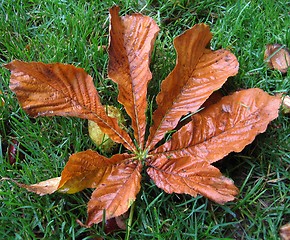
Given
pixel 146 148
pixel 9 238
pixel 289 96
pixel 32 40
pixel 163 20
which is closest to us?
pixel 9 238

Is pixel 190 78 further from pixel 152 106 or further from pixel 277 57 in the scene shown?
pixel 277 57

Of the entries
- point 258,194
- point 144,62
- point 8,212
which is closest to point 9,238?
point 8,212

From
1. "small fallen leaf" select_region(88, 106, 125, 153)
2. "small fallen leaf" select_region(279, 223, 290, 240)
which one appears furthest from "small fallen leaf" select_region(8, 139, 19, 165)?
"small fallen leaf" select_region(279, 223, 290, 240)

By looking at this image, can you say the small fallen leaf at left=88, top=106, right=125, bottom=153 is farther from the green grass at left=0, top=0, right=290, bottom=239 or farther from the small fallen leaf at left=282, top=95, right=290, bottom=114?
the small fallen leaf at left=282, top=95, right=290, bottom=114

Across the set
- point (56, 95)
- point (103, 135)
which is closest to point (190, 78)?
point (103, 135)

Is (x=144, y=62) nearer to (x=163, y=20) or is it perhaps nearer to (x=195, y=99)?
(x=195, y=99)
